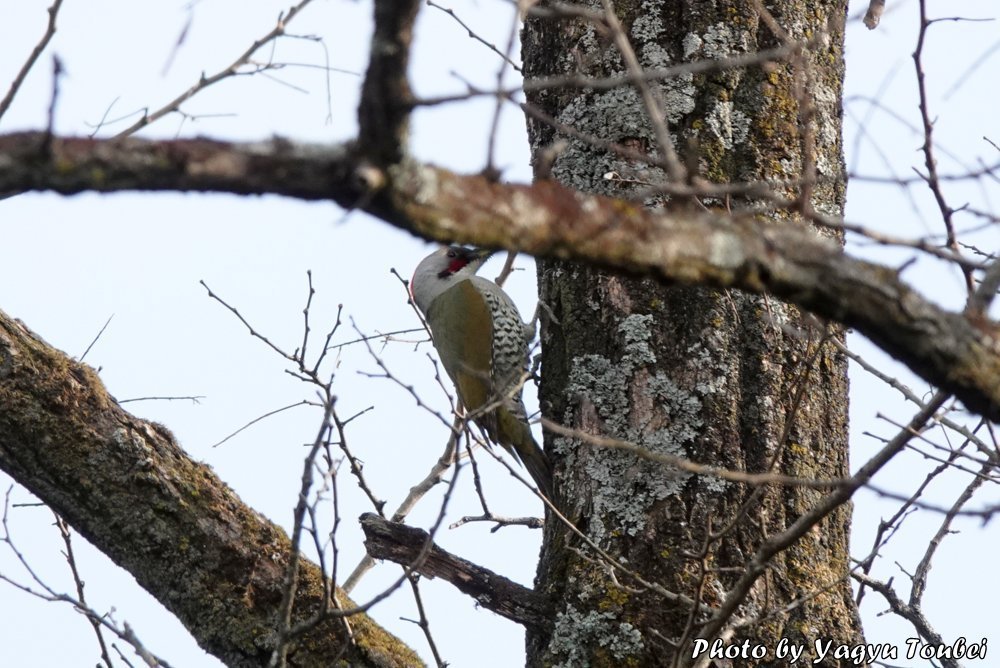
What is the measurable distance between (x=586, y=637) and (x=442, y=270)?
340 centimetres

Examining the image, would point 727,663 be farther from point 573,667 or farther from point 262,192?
point 262,192

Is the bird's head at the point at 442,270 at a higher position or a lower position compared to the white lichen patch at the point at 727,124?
higher

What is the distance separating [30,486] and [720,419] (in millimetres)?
2048

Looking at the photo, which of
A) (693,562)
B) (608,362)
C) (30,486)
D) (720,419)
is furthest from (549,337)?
(30,486)

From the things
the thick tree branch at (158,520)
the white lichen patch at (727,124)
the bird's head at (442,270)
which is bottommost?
the thick tree branch at (158,520)

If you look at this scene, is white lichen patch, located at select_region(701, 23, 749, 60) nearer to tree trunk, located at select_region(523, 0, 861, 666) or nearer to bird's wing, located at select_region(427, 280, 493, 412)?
tree trunk, located at select_region(523, 0, 861, 666)

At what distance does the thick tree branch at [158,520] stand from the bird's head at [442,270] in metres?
2.81

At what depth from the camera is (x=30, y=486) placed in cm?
308

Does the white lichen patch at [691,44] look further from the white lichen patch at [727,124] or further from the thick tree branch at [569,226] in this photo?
the thick tree branch at [569,226]

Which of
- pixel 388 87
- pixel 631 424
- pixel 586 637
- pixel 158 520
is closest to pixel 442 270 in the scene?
pixel 631 424

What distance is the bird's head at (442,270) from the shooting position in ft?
19.4

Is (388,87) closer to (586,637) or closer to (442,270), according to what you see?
(586,637)

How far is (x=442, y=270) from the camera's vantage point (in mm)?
6137

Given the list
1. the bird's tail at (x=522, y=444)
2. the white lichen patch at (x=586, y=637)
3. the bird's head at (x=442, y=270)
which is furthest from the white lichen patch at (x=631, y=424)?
the bird's head at (x=442, y=270)
